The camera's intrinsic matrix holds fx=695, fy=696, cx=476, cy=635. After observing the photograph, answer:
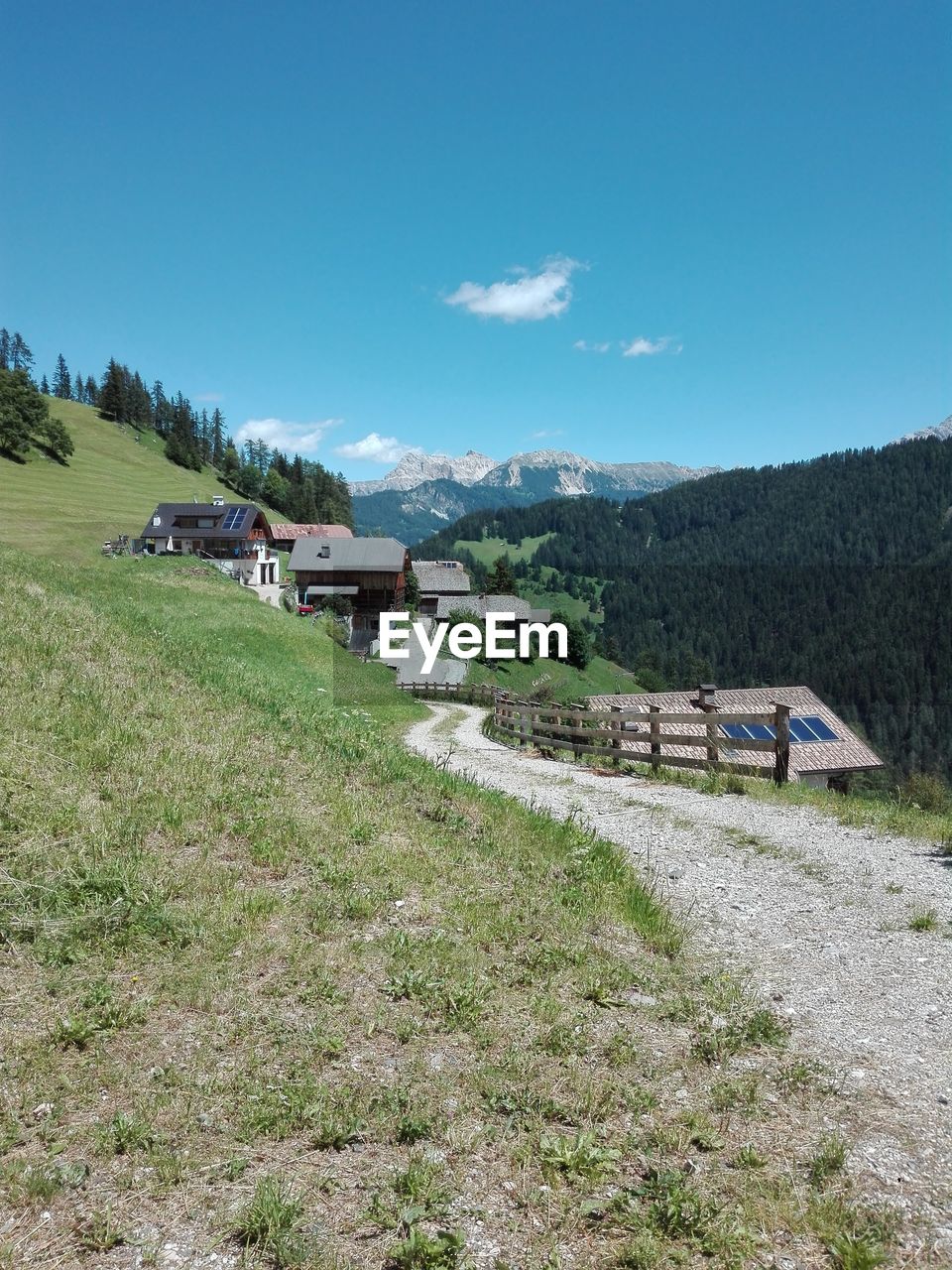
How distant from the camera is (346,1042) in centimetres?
458

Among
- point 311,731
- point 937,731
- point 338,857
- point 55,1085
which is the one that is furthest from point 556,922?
point 937,731

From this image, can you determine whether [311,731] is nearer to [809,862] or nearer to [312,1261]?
[809,862]

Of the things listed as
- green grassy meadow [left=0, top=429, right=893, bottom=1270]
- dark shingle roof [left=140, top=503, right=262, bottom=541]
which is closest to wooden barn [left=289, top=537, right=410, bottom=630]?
dark shingle roof [left=140, top=503, right=262, bottom=541]

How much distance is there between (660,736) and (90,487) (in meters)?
101

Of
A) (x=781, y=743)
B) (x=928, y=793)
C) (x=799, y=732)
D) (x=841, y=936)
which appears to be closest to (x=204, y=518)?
(x=799, y=732)

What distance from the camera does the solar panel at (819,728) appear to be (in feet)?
119

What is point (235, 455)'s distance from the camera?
157 metres

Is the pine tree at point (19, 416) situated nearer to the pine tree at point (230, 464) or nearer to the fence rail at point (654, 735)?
the pine tree at point (230, 464)

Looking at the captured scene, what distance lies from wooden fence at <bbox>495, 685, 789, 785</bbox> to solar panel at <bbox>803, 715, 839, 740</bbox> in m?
19.4

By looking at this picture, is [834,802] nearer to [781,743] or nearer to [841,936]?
[781,743]

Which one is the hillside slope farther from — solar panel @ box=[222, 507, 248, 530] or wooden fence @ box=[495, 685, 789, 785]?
wooden fence @ box=[495, 685, 789, 785]

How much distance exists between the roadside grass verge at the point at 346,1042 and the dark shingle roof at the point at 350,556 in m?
63.7

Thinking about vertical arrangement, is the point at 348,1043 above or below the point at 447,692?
above

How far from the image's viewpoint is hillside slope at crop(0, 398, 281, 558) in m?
58.6
